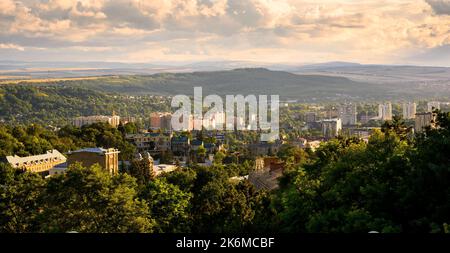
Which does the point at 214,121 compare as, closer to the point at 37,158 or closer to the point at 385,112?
the point at 385,112

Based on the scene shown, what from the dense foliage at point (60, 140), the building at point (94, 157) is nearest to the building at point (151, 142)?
the dense foliage at point (60, 140)

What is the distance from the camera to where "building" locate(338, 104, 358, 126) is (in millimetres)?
157875

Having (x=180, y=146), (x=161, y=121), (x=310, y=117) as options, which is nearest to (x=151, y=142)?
(x=180, y=146)

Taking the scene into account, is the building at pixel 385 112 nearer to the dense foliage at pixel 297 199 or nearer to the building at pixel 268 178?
the building at pixel 268 178

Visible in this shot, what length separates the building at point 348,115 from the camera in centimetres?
15788

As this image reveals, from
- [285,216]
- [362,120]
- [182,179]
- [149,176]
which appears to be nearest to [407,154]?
[285,216]

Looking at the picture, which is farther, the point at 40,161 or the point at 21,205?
the point at 40,161

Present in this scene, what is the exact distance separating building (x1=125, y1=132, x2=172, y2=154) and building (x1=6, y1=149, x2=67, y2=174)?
1912 cm

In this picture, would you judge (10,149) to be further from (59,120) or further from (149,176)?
(59,120)

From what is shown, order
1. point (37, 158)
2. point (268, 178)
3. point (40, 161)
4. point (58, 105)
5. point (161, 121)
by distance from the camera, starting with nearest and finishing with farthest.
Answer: point (268, 178) < point (40, 161) < point (37, 158) < point (161, 121) < point (58, 105)

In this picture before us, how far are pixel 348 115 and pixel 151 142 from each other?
8835 centimetres

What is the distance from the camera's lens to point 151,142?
79250 mm

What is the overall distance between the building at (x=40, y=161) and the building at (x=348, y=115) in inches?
4071
